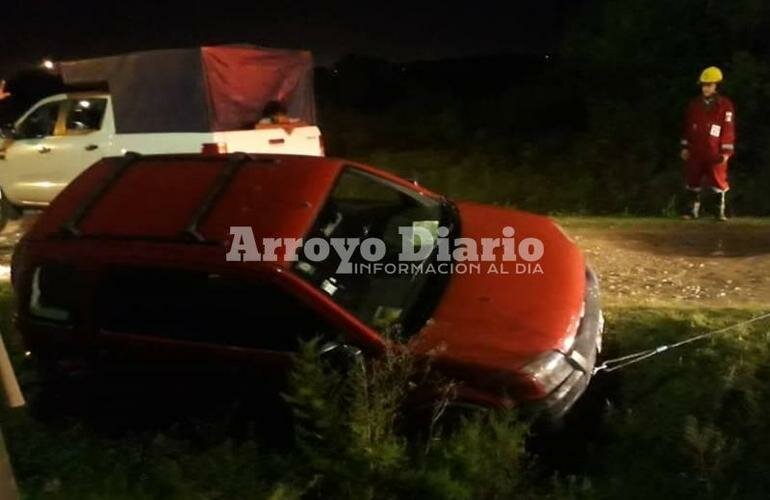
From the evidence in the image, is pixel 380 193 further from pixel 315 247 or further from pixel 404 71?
pixel 404 71

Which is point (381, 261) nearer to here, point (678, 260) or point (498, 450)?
point (498, 450)

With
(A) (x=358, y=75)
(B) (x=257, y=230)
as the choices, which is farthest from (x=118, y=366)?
(A) (x=358, y=75)

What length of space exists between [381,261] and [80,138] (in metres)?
5.61

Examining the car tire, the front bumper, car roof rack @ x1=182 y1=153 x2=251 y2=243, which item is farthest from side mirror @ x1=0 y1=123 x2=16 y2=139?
the front bumper

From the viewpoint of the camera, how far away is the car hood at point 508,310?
455cm

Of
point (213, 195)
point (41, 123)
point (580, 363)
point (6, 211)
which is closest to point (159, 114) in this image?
point (41, 123)

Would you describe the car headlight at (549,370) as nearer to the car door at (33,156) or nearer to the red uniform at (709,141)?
the red uniform at (709,141)

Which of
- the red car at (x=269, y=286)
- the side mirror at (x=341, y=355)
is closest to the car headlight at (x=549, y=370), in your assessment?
the red car at (x=269, y=286)

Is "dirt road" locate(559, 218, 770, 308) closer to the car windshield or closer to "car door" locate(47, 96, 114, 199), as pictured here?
the car windshield

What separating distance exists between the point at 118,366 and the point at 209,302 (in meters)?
0.69

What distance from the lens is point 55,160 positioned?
991cm

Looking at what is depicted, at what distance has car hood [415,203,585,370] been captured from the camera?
4.55 metres

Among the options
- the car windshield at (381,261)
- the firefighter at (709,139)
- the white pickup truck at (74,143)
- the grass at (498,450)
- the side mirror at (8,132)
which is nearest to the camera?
the grass at (498,450)

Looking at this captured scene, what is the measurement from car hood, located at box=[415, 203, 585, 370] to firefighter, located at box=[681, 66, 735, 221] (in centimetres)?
380
